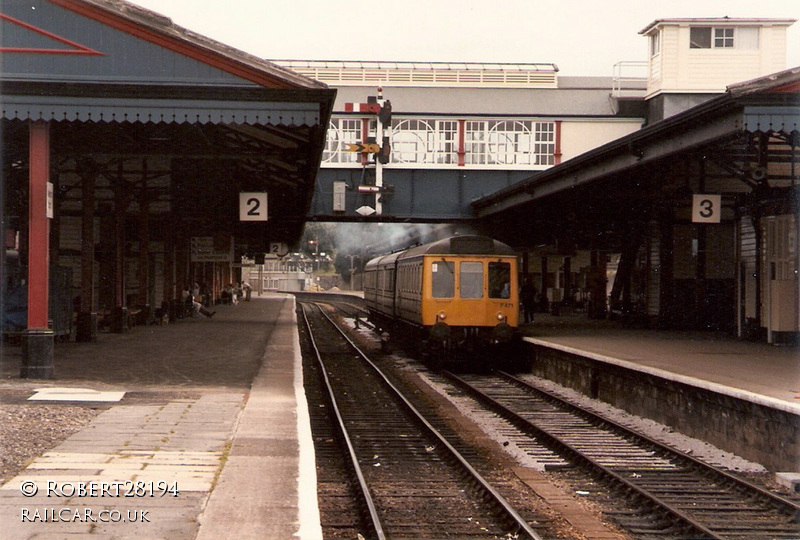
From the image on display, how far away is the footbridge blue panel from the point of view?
31.5 m

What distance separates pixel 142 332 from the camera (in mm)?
24391

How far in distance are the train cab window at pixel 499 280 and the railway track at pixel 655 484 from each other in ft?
20.1

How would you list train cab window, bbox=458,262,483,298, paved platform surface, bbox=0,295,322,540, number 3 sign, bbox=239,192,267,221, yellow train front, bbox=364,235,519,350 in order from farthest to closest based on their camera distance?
train cab window, bbox=458,262,483,298 < yellow train front, bbox=364,235,519,350 < number 3 sign, bbox=239,192,267,221 < paved platform surface, bbox=0,295,322,540

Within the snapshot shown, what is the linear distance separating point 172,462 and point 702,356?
11017 mm

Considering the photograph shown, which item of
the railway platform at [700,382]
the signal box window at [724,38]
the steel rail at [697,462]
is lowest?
the steel rail at [697,462]

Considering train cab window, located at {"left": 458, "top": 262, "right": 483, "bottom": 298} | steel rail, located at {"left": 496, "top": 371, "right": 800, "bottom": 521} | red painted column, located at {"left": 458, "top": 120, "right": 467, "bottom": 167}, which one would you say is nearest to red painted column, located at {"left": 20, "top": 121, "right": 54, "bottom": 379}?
steel rail, located at {"left": 496, "top": 371, "right": 800, "bottom": 521}

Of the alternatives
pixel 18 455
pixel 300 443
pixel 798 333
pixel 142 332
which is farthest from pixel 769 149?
pixel 142 332

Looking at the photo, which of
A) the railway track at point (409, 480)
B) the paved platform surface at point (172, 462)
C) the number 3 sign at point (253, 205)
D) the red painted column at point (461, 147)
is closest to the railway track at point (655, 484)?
the railway track at point (409, 480)

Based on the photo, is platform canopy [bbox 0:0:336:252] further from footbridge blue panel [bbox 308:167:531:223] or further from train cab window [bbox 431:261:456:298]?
footbridge blue panel [bbox 308:167:531:223]

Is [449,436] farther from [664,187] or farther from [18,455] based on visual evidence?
[664,187]

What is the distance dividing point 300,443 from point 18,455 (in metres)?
2.30

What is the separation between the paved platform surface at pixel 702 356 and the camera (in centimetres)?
1155

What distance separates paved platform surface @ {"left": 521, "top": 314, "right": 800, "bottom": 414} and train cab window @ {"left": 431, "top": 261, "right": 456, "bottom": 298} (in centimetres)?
218

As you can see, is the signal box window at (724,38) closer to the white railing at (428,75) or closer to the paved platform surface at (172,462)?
the white railing at (428,75)
